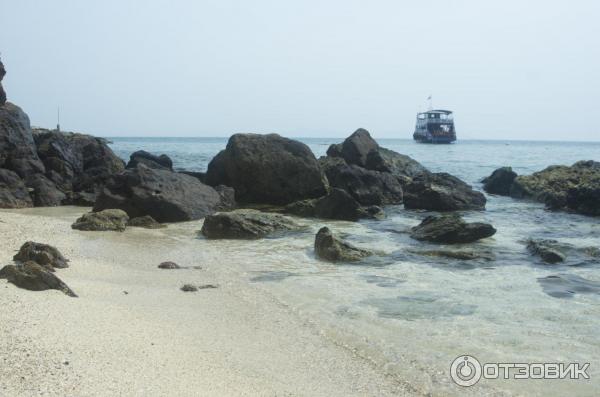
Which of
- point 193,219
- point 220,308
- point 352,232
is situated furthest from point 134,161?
point 220,308

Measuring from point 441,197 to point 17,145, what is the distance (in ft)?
47.4

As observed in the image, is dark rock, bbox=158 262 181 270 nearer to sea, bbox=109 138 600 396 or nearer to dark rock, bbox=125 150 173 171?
sea, bbox=109 138 600 396

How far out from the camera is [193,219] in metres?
14.9

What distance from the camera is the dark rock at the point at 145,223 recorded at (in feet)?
44.1

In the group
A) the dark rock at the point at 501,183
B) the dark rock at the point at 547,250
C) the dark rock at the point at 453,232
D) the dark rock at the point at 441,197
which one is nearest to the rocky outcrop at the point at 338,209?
the dark rock at the point at 441,197

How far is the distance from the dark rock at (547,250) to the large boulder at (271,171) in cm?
869

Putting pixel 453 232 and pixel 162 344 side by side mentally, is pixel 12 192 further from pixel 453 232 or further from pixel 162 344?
pixel 162 344

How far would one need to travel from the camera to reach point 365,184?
66.7ft

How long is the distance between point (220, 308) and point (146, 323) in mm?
1248

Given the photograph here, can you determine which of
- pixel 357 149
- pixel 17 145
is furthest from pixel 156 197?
pixel 357 149

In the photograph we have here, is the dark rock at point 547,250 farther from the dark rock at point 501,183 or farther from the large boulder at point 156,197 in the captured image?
the dark rock at point 501,183

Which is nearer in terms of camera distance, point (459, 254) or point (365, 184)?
point (459, 254)

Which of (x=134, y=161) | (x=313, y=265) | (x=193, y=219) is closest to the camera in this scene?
(x=313, y=265)

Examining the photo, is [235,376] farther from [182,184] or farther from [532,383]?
[182,184]
